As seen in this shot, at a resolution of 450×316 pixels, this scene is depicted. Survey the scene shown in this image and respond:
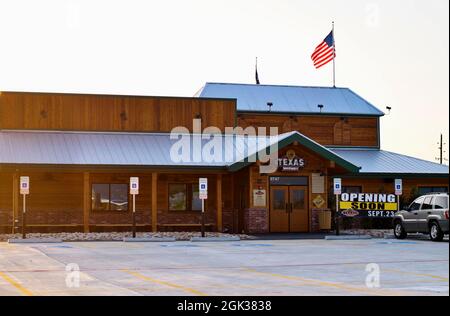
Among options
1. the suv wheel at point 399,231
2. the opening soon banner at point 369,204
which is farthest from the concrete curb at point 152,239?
the opening soon banner at point 369,204

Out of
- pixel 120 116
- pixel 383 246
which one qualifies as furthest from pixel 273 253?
pixel 120 116

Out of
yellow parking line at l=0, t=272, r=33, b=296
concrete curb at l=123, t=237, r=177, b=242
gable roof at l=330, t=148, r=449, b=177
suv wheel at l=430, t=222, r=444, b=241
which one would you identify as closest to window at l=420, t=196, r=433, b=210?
suv wheel at l=430, t=222, r=444, b=241

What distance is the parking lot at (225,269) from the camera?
14.2 m

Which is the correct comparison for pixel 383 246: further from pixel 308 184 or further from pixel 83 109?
pixel 83 109

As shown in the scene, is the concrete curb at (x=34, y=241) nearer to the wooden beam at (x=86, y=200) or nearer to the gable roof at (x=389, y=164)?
the wooden beam at (x=86, y=200)

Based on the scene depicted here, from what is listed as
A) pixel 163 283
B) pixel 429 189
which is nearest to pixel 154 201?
pixel 429 189

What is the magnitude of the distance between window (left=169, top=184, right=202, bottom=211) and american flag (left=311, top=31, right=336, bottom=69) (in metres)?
13.6

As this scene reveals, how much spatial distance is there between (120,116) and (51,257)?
61.8 ft

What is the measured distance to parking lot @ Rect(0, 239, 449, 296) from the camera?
1416cm

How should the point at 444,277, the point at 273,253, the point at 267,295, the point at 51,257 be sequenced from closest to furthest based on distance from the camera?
the point at 267,295 < the point at 444,277 < the point at 51,257 < the point at 273,253

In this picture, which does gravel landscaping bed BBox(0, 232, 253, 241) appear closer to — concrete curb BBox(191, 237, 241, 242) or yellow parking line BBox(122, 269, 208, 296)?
concrete curb BBox(191, 237, 241, 242)

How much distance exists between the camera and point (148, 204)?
125 ft

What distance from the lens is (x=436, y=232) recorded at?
99.9ft

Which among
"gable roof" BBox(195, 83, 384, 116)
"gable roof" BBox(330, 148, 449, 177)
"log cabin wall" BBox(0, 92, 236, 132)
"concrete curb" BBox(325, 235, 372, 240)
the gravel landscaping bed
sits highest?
"gable roof" BBox(195, 83, 384, 116)
